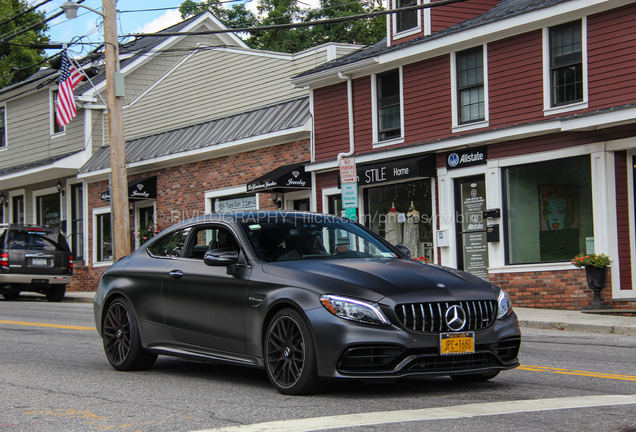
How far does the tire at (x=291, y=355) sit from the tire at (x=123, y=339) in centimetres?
201

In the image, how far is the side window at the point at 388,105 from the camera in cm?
1989

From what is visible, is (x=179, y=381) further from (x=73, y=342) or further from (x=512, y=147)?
(x=512, y=147)

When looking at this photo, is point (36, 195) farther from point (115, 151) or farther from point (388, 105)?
point (388, 105)

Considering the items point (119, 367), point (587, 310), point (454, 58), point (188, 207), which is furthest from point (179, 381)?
point (188, 207)

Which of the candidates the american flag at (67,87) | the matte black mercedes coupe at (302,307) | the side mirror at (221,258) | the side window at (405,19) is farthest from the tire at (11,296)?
the side mirror at (221,258)

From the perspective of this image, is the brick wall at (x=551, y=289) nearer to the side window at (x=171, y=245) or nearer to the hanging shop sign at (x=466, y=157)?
the hanging shop sign at (x=466, y=157)

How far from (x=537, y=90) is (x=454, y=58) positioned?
2433mm

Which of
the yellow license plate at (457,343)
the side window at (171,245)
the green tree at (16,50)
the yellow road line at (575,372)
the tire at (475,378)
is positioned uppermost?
the green tree at (16,50)

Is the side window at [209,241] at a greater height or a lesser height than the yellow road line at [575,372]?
greater

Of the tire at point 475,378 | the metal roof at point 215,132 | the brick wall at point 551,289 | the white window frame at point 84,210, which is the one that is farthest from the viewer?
the white window frame at point 84,210

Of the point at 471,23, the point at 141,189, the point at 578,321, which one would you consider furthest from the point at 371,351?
the point at 141,189

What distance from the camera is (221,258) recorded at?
276 inches

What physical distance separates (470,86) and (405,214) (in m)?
3.52

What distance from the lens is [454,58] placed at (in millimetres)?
18469
